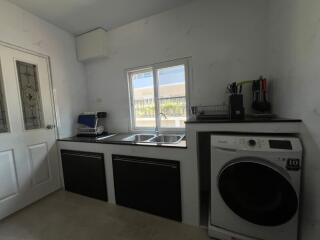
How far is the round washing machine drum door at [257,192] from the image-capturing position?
107 centimetres

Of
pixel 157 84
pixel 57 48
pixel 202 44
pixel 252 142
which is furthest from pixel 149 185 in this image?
pixel 57 48

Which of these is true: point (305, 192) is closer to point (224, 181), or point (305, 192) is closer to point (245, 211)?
point (245, 211)

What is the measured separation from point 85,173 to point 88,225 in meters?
0.65

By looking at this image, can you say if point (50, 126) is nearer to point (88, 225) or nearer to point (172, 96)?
point (88, 225)

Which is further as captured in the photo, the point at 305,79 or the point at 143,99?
the point at 143,99

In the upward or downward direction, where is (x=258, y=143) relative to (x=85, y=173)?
upward

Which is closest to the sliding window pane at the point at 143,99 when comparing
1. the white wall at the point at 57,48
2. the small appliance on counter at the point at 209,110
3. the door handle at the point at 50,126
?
the small appliance on counter at the point at 209,110

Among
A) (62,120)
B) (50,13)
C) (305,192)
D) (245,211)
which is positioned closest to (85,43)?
(50,13)

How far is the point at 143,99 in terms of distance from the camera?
2.47 metres

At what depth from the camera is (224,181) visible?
126 centimetres

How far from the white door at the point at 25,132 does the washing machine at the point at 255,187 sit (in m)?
2.29

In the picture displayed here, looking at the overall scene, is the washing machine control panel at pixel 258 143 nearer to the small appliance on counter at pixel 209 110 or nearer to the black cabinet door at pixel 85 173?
the small appliance on counter at pixel 209 110

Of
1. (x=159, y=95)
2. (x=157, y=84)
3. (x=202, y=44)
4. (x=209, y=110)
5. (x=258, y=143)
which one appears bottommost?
(x=258, y=143)

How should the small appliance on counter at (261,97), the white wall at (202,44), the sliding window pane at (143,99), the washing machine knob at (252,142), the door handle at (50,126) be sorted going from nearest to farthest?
the washing machine knob at (252,142)
the small appliance on counter at (261,97)
the white wall at (202,44)
the door handle at (50,126)
the sliding window pane at (143,99)
